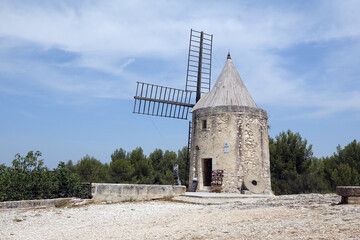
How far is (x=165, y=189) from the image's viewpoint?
12133 millimetres

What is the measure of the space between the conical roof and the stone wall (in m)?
0.58

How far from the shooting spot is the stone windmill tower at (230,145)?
1504 cm

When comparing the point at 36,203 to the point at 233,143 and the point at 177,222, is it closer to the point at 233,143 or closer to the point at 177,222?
the point at 177,222

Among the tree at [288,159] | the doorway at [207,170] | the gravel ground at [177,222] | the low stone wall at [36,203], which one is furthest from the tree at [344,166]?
the low stone wall at [36,203]

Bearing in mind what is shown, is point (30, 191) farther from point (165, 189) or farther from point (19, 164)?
point (165, 189)

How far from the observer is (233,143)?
1528 cm

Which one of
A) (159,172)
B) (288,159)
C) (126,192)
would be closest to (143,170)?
(159,172)

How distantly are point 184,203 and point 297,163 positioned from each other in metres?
15.3

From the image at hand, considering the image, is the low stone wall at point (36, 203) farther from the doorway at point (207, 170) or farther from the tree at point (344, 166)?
the tree at point (344, 166)

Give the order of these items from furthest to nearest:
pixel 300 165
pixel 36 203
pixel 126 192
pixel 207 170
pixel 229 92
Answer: pixel 300 165 → pixel 229 92 → pixel 207 170 → pixel 126 192 → pixel 36 203

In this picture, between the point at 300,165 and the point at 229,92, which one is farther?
the point at 300,165

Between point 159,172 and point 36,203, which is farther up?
point 159,172

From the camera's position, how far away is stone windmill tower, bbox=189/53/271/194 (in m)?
15.0

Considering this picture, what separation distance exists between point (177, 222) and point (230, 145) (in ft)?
26.5
